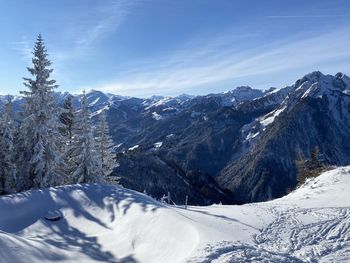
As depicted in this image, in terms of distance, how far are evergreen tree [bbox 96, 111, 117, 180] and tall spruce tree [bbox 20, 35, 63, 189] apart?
583 centimetres

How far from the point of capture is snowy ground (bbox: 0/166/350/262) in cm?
1675

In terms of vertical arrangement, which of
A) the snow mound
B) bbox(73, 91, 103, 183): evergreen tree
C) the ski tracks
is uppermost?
bbox(73, 91, 103, 183): evergreen tree

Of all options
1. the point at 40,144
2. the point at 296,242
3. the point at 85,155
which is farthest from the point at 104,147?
the point at 296,242

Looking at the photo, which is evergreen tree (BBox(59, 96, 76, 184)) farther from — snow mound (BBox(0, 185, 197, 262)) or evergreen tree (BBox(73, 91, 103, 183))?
snow mound (BBox(0, 185, 197, 262))

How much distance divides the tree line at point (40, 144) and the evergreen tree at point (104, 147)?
361 centimetres

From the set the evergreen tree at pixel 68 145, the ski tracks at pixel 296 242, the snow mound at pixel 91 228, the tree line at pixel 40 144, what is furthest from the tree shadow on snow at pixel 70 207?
the evergreen tree at pixel 68 145

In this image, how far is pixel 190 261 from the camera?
15188mm

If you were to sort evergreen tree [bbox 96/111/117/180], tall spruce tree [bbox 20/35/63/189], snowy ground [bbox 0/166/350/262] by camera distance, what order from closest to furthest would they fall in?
snowy ground [bbox 0/166/350/262]
tall spruce tree [bbox 20/35/63/189]
evergreen tree [bbox 96/111/117/180]

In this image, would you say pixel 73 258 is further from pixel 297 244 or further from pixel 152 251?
pixel 297 244

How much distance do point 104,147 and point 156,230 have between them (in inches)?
1004

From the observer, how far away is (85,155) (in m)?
38.0

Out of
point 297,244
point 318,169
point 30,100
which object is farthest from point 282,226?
point 318,169

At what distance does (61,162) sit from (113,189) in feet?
37.8

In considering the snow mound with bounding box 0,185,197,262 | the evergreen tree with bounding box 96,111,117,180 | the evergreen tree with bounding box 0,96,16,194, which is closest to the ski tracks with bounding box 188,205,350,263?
the snow mound with bounding box 0,185,197,262
